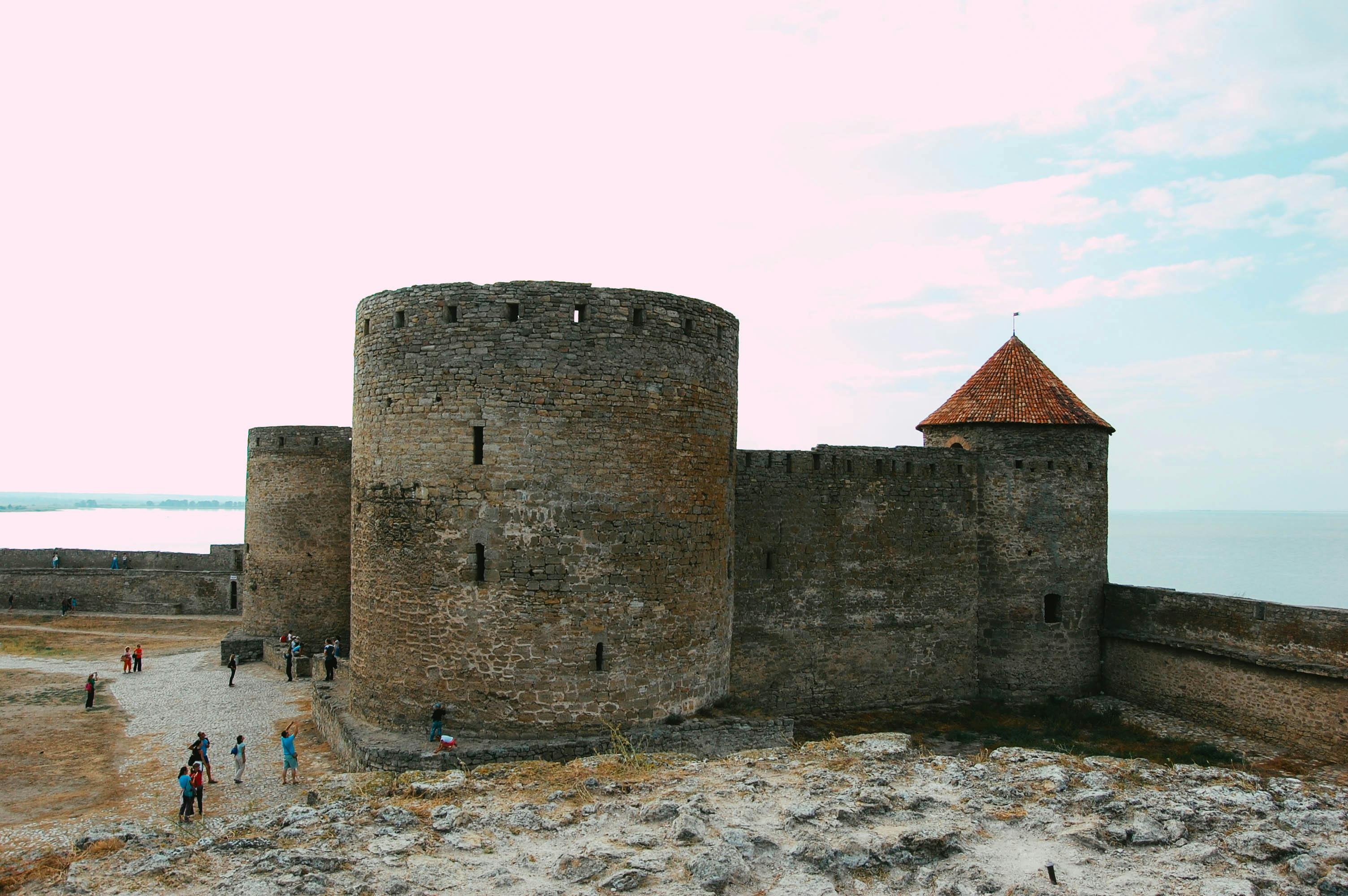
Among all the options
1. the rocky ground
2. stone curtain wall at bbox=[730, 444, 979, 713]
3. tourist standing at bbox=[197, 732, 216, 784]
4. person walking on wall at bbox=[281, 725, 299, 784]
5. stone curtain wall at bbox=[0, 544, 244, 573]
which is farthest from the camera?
stone curtain wall at bbox=[0, 544, 244, 573]

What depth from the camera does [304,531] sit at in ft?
69.2

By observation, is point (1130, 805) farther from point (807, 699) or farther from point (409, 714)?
point (807, 699)


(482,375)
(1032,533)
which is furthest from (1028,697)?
(482,375)

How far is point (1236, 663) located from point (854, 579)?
7.24 meters

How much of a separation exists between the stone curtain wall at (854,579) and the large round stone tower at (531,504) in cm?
439

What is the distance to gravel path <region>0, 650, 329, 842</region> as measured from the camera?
11523mm

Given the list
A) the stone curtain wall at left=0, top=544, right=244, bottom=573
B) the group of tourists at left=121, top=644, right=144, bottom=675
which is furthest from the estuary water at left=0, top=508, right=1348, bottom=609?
the group of tourists at left=121, top=644, right=144, bottom=675

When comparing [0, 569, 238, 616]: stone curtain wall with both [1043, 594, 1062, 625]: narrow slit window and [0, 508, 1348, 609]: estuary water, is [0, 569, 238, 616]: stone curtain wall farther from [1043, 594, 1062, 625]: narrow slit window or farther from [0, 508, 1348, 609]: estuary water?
[1043, 594, 1062, 625]: narrow slit window

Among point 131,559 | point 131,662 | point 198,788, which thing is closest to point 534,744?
point 198,788

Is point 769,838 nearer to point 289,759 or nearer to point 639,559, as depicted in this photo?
point 639,559

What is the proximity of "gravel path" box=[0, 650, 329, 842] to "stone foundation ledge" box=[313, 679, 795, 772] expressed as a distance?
40.3 inches

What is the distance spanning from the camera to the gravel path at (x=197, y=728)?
1152cm

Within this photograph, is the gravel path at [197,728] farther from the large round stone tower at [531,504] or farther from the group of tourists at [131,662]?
the large round stone tower at [531,504]

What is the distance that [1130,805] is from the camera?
714cm
